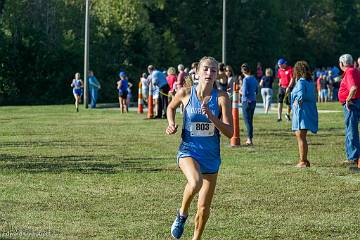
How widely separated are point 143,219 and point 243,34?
75383mm

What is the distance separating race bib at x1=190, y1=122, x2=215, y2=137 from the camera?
10.3 metres

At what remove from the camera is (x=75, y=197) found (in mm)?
13953

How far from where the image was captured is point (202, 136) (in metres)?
10.3

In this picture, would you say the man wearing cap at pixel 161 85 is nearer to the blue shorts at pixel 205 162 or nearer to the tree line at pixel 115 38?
the blue shorts at pixel 205 162

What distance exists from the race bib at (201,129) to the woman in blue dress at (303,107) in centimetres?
771

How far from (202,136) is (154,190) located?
4.60 meters

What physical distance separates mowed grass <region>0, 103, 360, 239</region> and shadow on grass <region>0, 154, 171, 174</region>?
0.7 inches

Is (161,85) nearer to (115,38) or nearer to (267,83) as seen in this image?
(267,83)

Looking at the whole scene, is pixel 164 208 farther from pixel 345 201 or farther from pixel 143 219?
pixel 345 201

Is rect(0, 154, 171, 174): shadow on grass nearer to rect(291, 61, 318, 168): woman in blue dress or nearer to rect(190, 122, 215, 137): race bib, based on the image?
rect(291, 61, 318, 168): woman in blue dress

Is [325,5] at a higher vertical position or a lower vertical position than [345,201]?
higher

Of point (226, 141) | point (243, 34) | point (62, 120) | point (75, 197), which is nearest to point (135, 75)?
point (243, 34)

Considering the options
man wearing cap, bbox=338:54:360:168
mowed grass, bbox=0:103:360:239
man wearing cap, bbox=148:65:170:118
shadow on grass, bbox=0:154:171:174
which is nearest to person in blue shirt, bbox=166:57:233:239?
mowed grass, bbox=0:103:360:239

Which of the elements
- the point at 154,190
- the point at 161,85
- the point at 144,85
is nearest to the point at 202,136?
the point at 154,190
